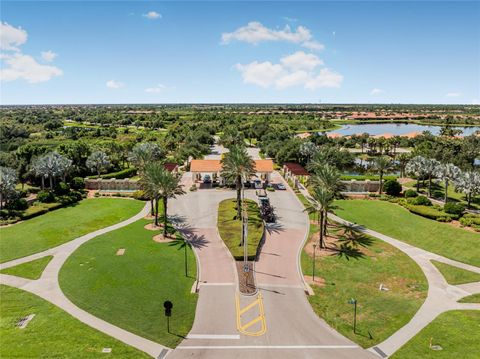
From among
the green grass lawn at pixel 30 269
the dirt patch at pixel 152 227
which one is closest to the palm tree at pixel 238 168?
the dirt patch at pixel 152 227

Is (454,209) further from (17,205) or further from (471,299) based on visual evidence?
(17,205)

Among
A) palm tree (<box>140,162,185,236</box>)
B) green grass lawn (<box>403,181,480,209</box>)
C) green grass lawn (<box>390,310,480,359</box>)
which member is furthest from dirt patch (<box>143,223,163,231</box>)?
green grass lawn (<box>403,181,480,209</box>)

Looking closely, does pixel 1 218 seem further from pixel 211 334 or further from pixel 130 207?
pixel 211 334

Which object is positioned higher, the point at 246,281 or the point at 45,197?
the point at 45,197

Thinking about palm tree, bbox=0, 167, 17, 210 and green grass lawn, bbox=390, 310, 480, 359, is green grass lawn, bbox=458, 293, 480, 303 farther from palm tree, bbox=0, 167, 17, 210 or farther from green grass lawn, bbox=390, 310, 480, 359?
palm tree, bbox=0, 167, 17, 210

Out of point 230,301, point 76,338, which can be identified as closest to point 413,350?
point 230,301

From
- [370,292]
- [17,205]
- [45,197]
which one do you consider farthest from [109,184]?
[370,292]

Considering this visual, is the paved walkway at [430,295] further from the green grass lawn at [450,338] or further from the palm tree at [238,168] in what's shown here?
the palm tree at [238,168]
